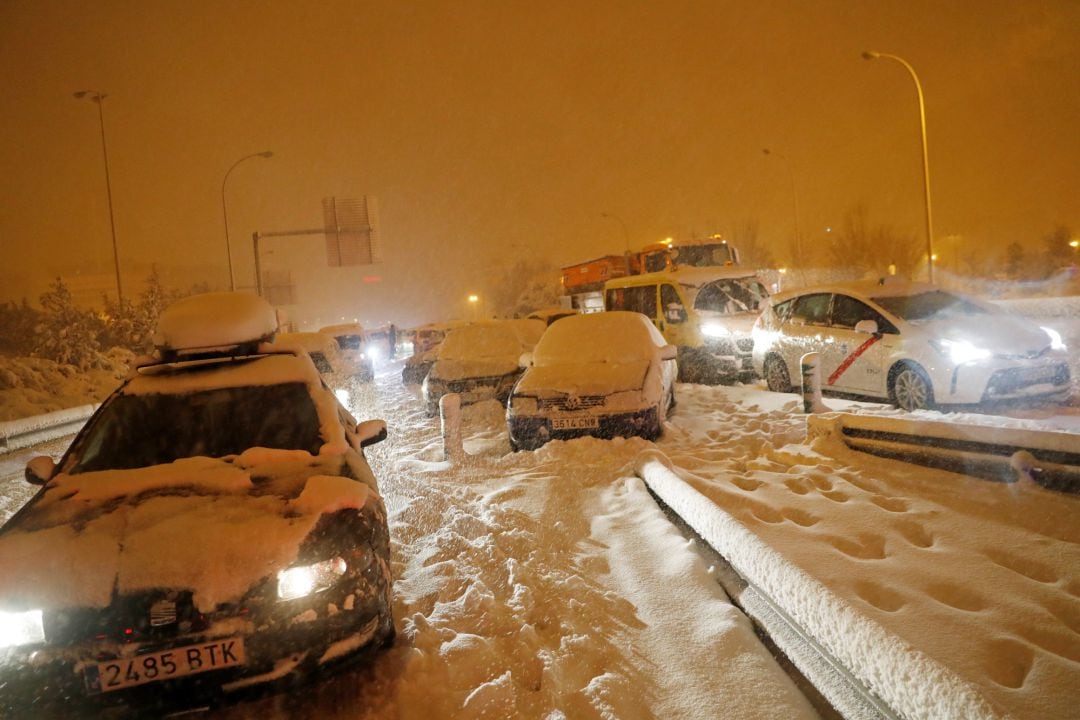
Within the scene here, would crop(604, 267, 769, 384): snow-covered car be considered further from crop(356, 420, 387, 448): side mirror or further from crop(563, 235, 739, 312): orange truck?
crop(356, 420, 387, 448): side mirror

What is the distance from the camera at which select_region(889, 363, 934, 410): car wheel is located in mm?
7852

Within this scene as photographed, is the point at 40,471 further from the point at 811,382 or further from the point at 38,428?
the point at 38,428

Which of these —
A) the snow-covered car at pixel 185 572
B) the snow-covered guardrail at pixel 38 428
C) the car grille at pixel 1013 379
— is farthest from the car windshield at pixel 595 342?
the snow-covered guardrail at pixel 38 428

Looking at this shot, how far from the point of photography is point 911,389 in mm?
8109

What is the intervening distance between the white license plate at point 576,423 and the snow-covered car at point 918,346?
3.64 meters

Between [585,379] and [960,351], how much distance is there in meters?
4.34

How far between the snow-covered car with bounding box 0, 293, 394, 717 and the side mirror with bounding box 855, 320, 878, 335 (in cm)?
699

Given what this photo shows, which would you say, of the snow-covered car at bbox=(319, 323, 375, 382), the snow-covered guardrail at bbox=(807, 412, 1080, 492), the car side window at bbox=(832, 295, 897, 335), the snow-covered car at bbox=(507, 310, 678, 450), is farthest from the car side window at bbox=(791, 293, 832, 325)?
the snow-covered car at bbox=(319, 323, 375, 382)

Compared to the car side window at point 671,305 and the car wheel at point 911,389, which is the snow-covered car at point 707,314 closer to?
the car side window at point 671,305

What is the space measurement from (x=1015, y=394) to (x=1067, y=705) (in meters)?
6.42

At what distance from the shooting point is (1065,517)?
399 centimetres

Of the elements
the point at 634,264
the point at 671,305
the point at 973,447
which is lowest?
the point at 973,447

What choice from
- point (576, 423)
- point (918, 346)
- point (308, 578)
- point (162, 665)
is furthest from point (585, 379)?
point (162, 665)

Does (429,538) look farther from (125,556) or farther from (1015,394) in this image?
(1015,394)
